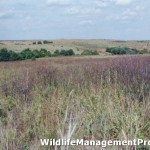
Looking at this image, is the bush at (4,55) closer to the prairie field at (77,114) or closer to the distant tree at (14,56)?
the distant tree at (14,56)

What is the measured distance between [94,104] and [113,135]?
1775 mm

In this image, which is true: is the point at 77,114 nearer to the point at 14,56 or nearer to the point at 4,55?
the point at 14,56

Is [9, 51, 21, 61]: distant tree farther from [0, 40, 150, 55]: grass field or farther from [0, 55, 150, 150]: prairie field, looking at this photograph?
[0, 55, 150, 150]: prairie field

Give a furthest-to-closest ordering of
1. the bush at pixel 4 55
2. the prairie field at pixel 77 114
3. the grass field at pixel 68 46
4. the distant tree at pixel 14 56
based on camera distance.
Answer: the grass field at pixel 68 46, the bush at pixel 4 55, the distant tree at pixel 14 56, the prairie field at pixel 77 114

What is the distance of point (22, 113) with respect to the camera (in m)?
6.61

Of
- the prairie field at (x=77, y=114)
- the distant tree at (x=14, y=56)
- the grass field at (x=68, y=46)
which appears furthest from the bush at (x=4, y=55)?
the prairie field at (x=77, y=114)

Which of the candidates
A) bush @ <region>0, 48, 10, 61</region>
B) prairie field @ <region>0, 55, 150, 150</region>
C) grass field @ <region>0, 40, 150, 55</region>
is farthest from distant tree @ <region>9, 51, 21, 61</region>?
prairie field @ <region>0, 55, 150, 150</region>


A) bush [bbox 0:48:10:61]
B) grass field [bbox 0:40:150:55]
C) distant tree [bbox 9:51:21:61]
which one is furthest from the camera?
grass field [bbox 0:40:150:55]

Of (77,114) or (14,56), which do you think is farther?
(14,56)

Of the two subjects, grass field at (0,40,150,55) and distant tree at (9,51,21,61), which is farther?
grass field at (0,40,150,55)

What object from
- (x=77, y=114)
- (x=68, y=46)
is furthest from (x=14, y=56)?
(x=77, y=114)

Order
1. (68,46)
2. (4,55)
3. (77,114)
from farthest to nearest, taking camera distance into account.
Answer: (68,46) < (4,55) < (77,114)

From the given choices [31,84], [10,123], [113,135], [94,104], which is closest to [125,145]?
[113,135]

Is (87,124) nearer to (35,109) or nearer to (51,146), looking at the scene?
(51,146)
